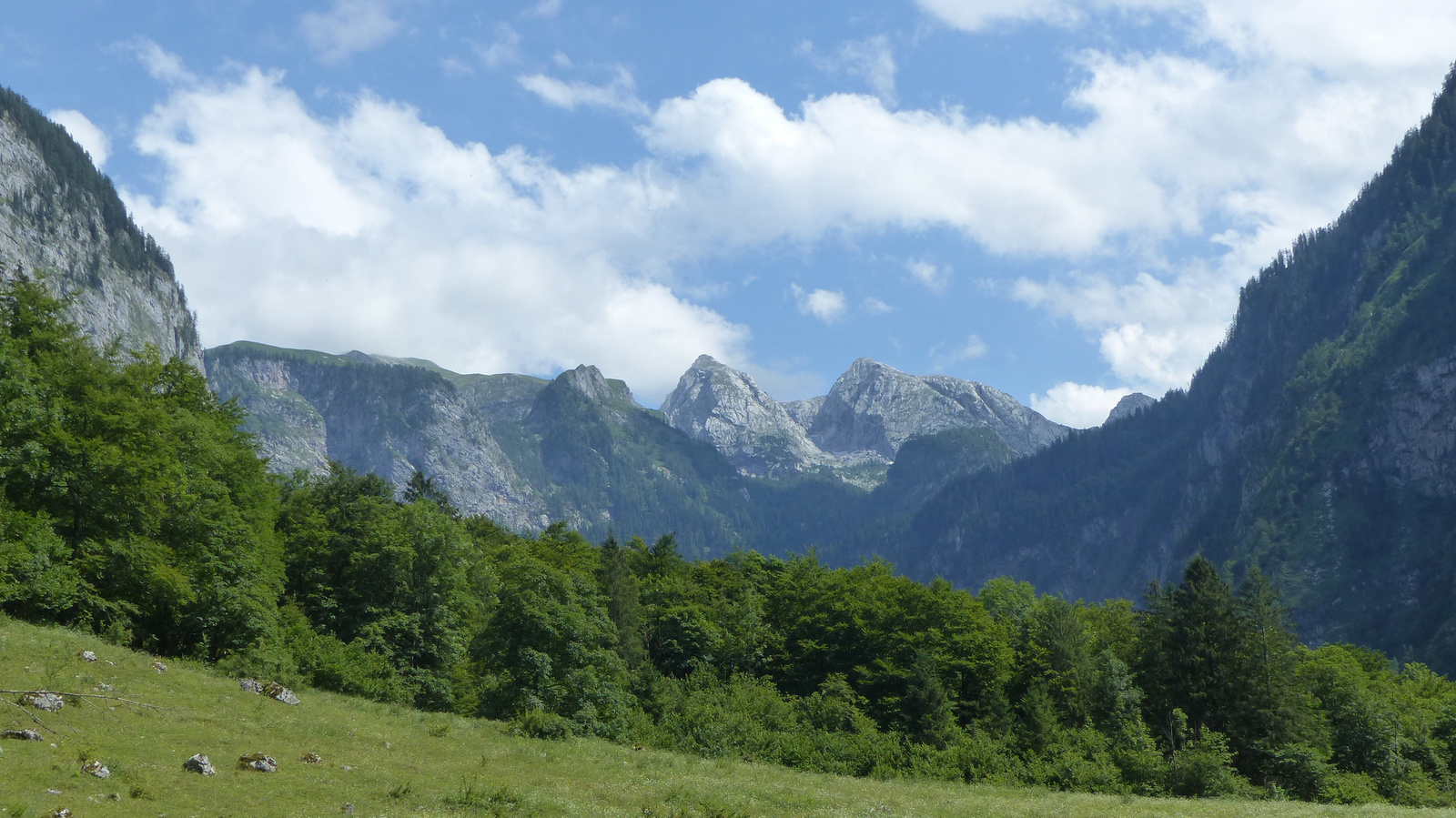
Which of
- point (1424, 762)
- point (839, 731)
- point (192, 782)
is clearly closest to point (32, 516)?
point (192, 782)

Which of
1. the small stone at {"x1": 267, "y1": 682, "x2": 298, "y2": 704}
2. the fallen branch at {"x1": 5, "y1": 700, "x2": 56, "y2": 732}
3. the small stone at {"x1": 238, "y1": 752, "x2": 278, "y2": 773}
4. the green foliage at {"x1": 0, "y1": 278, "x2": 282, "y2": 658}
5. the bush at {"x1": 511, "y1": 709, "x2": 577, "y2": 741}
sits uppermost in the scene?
the green foliage at {"x1": 0, "y1": 278, "x2": 282, "y2": 658}

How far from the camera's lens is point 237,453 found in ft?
220

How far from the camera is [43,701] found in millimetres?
29078

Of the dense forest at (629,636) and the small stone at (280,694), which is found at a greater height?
the dense forest at (629,636)

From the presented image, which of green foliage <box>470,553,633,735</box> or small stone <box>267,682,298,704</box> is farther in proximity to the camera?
green foliage <box>470,553,633,735</box>

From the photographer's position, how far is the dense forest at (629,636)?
5153 cm

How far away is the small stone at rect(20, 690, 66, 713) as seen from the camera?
28.7 metres

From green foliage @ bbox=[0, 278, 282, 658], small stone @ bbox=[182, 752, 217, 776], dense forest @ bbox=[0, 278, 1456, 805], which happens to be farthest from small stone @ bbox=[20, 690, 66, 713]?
dense forest @ bbox=[0, 278, 1456, 805]

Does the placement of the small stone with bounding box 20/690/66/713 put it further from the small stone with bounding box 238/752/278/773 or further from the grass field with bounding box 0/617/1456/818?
the small stone with bounding box 238/752/278/773

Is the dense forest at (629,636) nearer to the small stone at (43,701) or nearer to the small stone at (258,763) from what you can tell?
the small stone at (43,701)

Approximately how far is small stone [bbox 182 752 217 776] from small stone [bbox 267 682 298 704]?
16425 mm

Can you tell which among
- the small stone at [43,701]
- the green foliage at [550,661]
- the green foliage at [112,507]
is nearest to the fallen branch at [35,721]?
the small stone at [43,701]

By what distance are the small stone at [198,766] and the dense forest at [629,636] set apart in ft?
70.6

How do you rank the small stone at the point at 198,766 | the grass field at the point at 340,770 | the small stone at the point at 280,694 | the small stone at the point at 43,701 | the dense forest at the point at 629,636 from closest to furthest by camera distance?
the grass field at the point at 340,770 < the small stone at the point at 198,766 < the small stone at the point at 43,701 < the small stone at the point at 280,694 < the dense forest at the point at 629,636
